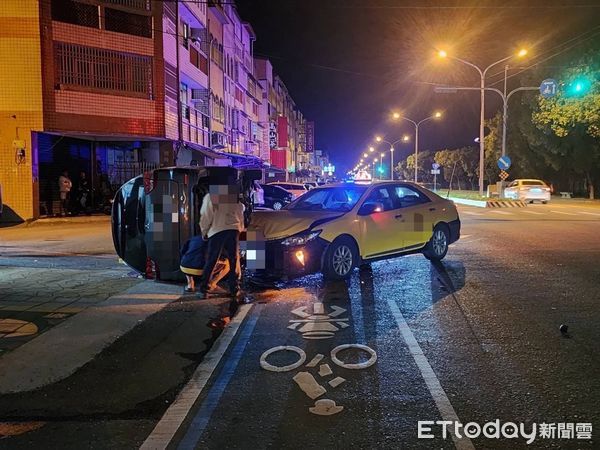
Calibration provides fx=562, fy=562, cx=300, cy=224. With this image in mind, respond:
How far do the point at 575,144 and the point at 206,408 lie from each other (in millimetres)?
43421

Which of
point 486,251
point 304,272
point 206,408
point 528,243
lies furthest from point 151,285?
point 528,243

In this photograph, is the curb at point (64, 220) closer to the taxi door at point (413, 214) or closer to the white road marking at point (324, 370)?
the taxi door at point (413, 214)

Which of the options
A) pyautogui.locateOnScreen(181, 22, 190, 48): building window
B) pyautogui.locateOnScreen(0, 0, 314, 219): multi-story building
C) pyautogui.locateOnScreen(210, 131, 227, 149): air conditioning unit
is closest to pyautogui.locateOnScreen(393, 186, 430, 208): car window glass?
pyautogui.locateOnScreen(0, 0, 314, 219): multi-story building

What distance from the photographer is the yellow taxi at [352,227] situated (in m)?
8.37

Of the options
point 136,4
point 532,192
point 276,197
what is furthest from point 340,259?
point 532,192

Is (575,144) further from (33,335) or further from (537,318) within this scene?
(33,335)

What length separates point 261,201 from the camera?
26.9 metres

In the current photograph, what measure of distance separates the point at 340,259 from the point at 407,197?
2380 mm

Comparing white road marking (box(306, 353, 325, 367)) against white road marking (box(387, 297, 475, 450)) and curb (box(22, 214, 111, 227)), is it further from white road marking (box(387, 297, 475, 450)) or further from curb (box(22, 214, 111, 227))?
curb (box(22, 214, 111, 227))

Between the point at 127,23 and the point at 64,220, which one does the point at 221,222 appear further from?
the point at 127,23

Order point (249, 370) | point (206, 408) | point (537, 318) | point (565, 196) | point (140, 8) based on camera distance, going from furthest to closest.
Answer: point (565, 196), point (140, 8), point (537, 318), point (249, 370), point (206, 408)

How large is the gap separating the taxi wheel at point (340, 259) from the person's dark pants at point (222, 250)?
1.49m

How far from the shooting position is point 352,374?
15.9ft

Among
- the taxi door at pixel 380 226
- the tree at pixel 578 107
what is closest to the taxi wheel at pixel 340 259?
the taxi door at pixel 380 226
